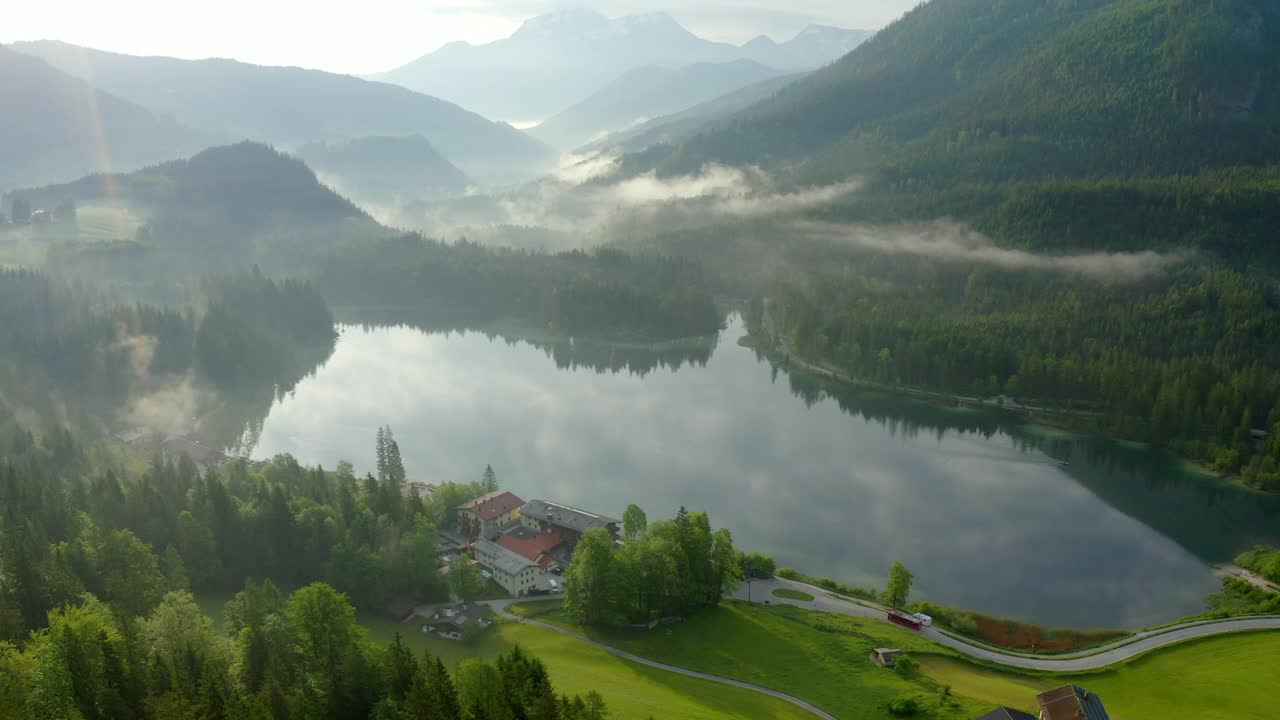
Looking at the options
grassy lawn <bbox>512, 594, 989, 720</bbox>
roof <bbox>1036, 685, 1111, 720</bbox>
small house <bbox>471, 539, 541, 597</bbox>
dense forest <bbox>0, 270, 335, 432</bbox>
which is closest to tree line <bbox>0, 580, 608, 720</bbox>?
grassy lawn <bbox>512, 594, 989, 720</bbox>

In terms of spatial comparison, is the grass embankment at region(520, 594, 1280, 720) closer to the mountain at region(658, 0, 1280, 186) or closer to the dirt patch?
the dirt patch

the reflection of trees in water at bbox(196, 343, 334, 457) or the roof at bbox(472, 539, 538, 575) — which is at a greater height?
the roof at bbox(472, 539, 538, 575)

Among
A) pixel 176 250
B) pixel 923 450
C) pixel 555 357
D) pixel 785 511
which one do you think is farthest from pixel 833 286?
pixel 176 250

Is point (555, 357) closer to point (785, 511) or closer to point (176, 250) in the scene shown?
point (785, 511)

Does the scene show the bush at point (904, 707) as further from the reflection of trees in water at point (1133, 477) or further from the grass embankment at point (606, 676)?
the reflection of trees in water at point (1133, 477)

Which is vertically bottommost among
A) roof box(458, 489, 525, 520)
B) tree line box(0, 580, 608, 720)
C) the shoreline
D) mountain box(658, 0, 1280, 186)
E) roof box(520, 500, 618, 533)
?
the shoreline

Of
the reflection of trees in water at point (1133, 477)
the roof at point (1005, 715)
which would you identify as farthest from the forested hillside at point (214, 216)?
the roof at point (1005, 715)
